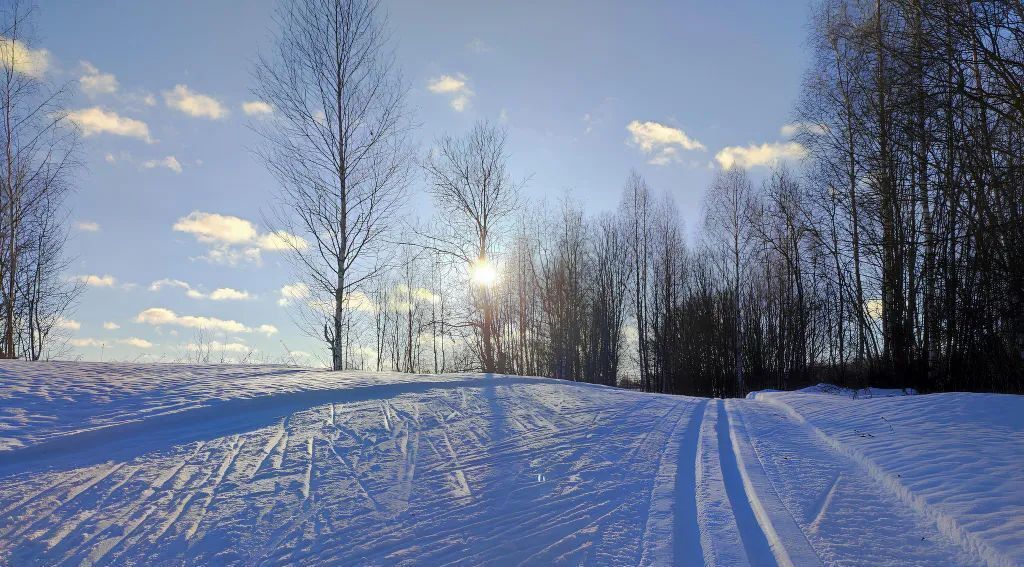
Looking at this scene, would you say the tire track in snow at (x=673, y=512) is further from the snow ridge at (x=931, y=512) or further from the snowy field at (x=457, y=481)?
the snow ridge at (x=931, y=512)

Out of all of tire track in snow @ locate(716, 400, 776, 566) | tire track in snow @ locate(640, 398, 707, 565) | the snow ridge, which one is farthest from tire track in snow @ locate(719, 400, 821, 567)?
the snow ridge

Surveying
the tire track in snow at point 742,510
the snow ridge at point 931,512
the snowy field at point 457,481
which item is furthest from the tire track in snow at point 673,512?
the snow ridge at point 931,512

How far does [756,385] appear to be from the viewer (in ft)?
105

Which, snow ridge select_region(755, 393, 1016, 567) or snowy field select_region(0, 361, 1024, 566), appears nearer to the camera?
snow ridge select_region(755, 393, 1016, 567)

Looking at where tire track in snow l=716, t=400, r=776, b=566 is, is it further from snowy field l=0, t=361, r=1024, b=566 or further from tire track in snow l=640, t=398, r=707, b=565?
tire track in snow l=640, t=398, r=707, b=565

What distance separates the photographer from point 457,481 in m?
4.71

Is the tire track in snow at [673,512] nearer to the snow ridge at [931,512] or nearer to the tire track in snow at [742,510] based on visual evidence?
the tire track in snow at [742,510]

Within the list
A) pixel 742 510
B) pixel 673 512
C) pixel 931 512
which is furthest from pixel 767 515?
pixel 931 512

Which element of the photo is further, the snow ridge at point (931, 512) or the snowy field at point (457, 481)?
the snowy field at point (457, 481)

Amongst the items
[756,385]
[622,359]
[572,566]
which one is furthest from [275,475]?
[622,359]

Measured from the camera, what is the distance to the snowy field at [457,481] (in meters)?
3.40

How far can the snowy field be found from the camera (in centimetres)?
340

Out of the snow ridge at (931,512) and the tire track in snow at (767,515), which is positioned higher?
the snow ridge at (931,512)

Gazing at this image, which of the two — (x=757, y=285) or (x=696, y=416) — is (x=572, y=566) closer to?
(x=696, y=416)
